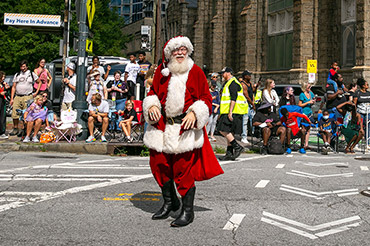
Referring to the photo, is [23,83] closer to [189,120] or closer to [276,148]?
[276,148]

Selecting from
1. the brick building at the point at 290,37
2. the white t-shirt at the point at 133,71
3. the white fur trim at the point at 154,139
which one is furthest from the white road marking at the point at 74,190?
the brick building at the point at 290,37

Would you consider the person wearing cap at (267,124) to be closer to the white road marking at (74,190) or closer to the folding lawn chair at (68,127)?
the folding lawn chair at (68,127)

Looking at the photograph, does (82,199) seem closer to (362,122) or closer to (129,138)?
(129,138)

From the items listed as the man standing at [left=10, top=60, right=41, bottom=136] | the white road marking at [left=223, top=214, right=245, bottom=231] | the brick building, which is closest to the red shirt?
the man standing at [left=10, top=60, right=41, bottom=136]

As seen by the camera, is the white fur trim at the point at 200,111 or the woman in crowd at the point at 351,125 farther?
the woman in crowd at the point at 351,125

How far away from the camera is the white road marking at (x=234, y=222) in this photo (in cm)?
567

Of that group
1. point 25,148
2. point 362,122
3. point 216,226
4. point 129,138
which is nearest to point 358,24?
point 362,122

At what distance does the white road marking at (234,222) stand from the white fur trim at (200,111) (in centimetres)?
101

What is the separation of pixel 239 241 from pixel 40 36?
37348 millimetres

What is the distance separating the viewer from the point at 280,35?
34.6 meters

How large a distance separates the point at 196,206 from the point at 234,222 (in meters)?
0.91

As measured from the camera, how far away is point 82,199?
7102 millimetres

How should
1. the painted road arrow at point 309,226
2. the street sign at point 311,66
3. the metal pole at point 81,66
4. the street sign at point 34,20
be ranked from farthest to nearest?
the street sign at point 311,66
the street sign at point 34,20
the metal pole at point 81,66
the painted road arrow at point 309,226

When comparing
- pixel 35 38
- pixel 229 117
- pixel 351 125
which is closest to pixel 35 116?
pixel 229 117
